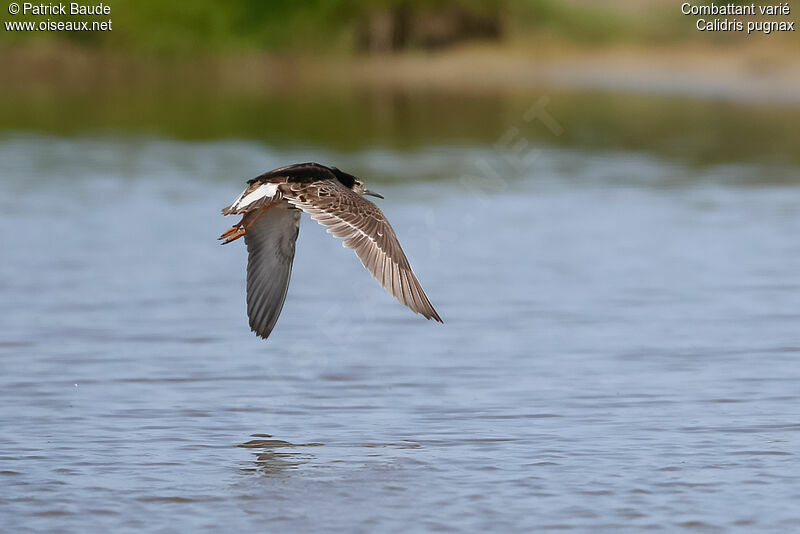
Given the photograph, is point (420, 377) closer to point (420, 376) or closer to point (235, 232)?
point (420, 376)

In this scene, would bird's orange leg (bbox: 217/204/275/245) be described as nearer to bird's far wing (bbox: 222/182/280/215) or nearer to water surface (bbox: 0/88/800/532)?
bird's far wing (bbox: 222/182/280/215)

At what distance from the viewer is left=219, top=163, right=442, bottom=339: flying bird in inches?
321

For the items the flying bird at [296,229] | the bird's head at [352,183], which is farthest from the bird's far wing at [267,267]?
the bird's head at [352,183]

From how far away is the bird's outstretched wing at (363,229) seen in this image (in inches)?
318

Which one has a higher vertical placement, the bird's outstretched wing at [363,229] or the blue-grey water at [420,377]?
the bird's outstretched wing at [363,229]

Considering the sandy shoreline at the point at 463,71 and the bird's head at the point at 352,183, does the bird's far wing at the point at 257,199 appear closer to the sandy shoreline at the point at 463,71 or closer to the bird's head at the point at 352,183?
the bird's head at the point at 352,183

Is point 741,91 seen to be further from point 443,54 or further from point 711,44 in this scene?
point 443,54

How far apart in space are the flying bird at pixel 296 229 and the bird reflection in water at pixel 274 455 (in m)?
0.95

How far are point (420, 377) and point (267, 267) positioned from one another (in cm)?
123

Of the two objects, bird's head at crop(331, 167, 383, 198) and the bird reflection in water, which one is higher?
bird's head at crop(331, 167, 383, 198)

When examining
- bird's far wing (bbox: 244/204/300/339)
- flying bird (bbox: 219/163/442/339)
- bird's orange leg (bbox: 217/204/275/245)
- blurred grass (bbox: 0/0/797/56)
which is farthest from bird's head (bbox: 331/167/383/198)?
blurred grass (bbox: 0/0/797/56)

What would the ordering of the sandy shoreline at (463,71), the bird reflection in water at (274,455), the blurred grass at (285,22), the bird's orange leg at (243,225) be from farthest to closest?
the blurred grass at (285,22), the sandy shoreline at (463,71), the bird's orange leg at (243,225), the bird reflection in water at (274,455)

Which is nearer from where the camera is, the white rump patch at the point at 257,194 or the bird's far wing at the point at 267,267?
the white rump patch at the point at 257,194

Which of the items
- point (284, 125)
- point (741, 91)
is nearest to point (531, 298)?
point (284, 125)
